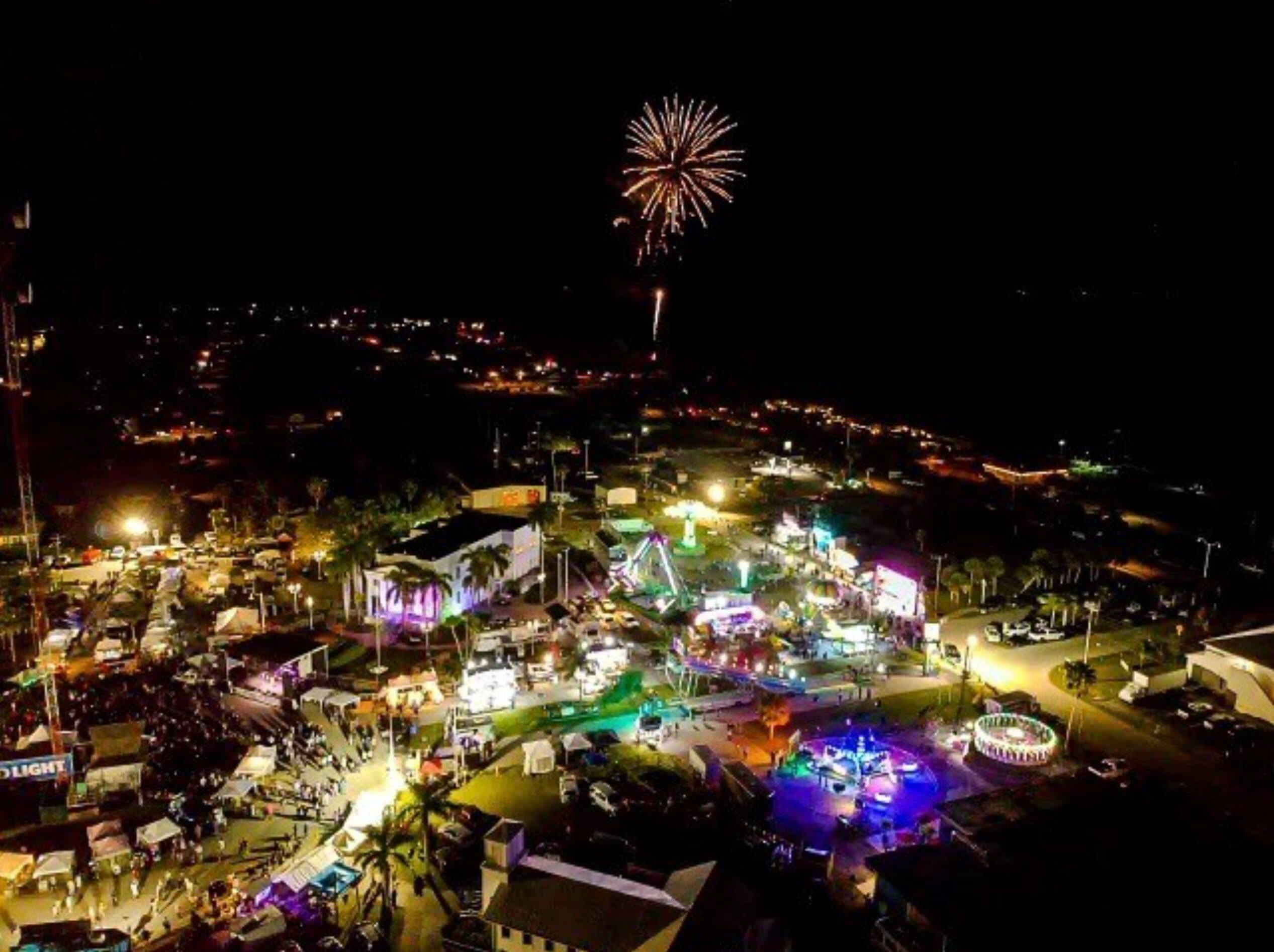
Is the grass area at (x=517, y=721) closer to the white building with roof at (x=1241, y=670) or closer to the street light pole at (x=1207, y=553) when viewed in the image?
the white building with roof at (x=1241, y=670)

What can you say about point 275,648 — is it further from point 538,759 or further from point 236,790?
point 538,759

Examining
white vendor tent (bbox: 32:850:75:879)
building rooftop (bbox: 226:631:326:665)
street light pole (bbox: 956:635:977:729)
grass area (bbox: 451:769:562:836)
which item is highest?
street light pole (bbox: 956:635:977:729)

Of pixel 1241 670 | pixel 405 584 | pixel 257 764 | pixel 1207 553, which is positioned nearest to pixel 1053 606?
pixel 1241 670

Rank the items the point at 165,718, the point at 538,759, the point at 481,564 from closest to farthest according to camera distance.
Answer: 1. the point at 538,759
2. the point at 165,718
3. the point at 481,564

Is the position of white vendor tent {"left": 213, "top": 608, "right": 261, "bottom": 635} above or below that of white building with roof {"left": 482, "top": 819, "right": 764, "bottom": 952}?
below

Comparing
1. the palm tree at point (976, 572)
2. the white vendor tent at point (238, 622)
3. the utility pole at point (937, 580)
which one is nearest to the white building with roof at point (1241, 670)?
the palm tree at point (976, 572)

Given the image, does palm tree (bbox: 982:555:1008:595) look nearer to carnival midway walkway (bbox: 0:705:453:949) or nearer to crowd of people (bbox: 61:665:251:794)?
carnival midway walkway (bbox: 0:705:453:949)

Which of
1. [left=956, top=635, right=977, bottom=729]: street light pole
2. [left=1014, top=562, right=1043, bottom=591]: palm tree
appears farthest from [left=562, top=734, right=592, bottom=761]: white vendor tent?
[left=1014, top=562, right=1043, bottom=591]: palm tree
